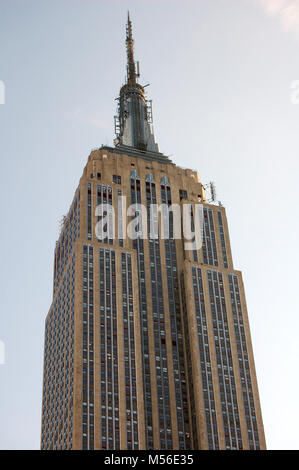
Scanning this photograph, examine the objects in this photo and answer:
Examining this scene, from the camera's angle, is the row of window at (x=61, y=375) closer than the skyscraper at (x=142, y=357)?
No

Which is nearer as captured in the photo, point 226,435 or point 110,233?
point 226,435

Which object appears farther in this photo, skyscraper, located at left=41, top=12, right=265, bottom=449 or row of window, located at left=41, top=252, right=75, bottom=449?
row of window, located at left=41, top=252, right=75, bottom=449

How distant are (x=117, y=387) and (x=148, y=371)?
49.4 feet

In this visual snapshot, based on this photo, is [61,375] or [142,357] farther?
[142,357]

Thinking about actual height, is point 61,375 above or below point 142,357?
below

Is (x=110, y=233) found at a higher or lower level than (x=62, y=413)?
higher
